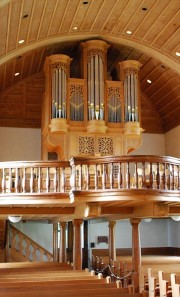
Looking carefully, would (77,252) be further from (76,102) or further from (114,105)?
(114,105)

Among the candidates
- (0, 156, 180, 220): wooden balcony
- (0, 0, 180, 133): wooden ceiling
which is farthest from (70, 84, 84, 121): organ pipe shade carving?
(0, 156, 180, 220): wooden balcony

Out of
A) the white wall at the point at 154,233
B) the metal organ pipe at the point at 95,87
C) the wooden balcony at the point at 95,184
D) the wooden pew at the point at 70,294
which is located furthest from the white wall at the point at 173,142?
the wooden pew at the point at 70,294

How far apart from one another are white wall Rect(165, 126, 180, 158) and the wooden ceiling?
26 cm

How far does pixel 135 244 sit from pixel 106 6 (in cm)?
648

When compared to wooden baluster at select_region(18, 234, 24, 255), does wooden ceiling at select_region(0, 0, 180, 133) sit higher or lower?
A: higher

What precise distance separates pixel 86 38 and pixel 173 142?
517 cm

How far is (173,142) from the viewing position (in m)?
17.8

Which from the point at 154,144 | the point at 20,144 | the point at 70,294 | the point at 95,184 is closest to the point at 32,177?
the point at 95,184

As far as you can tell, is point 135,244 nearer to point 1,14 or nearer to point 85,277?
point 85,277

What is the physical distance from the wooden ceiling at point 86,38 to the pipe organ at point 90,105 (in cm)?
66

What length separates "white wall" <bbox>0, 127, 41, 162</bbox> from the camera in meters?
16.9

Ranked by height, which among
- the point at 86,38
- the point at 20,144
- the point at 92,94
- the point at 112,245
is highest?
the point at 86,38

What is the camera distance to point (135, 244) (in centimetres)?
1227

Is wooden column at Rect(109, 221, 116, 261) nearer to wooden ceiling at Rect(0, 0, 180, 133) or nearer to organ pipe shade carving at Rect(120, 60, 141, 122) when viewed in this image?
organ pipe shade carving at Rect(120, 60, 141, 122)
